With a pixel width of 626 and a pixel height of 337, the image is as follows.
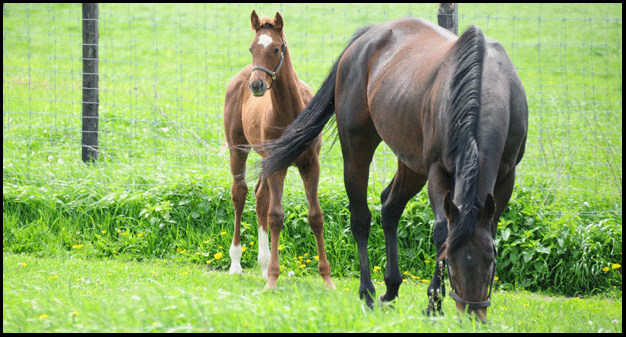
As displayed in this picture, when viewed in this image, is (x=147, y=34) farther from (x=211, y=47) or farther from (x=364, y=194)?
(x=364, y=194)

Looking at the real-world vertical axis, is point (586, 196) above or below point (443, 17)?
below

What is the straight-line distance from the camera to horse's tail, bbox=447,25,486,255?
7.98ft

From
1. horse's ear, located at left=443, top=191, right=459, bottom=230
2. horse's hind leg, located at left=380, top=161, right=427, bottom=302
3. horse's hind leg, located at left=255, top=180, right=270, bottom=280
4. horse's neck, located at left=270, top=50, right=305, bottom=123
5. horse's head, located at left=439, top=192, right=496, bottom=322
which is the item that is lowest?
horse's hind leg, located at left=255, top=180, right=270, bottom=280

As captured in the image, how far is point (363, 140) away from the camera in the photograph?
12.8 ft

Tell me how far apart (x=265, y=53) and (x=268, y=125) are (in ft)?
2.10

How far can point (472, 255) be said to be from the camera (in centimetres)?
233

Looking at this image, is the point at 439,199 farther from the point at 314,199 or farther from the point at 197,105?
the point at 197,105

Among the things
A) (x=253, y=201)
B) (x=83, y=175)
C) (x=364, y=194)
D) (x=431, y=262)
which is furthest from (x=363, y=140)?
(x=83, y=175)

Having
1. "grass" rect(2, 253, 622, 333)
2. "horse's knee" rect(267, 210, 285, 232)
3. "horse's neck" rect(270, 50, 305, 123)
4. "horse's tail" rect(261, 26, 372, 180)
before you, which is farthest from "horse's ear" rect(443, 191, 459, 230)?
"horse's knee" rect(267, 210, 285, 232)

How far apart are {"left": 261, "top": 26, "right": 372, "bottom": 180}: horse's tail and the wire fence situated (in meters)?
0.28

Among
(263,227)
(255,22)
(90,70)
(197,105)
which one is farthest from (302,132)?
(197,105)

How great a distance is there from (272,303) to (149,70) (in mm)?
11197

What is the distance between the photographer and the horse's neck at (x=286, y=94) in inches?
171

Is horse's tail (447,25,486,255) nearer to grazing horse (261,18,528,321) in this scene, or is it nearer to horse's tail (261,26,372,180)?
grazing horse (261,18,528,321)
